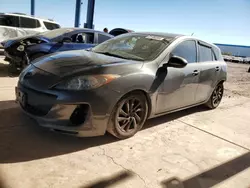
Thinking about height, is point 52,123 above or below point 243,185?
above

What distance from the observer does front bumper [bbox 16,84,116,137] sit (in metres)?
3.01

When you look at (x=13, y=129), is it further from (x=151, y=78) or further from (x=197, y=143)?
(x=197, y=143)

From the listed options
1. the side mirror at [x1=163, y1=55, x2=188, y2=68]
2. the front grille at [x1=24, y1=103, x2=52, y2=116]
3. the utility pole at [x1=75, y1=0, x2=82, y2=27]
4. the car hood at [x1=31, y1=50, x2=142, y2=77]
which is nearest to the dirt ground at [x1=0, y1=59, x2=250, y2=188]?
the front grille at [x1=24, y1=103, x2=52, y2=116]

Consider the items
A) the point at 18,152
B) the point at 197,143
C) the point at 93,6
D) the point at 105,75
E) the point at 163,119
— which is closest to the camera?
the point at 18,152

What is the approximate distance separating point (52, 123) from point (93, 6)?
1278cm

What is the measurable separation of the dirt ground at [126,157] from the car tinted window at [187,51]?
4.00 feet

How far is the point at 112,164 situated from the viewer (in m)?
2.98

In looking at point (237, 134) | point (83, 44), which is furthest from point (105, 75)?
point (83, 44)

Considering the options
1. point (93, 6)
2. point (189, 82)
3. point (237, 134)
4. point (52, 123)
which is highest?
point (93, 6)

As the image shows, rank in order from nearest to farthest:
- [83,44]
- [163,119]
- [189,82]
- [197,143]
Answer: [197,143] → [189,82] → [163,119] → [83,44]

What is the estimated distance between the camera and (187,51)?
Answer: 4.52m

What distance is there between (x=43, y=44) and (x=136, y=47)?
351cm

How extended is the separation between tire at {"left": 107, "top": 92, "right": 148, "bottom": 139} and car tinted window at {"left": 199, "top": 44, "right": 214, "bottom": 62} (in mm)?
1851

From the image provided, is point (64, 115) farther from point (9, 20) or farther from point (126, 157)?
point (9, 20)
